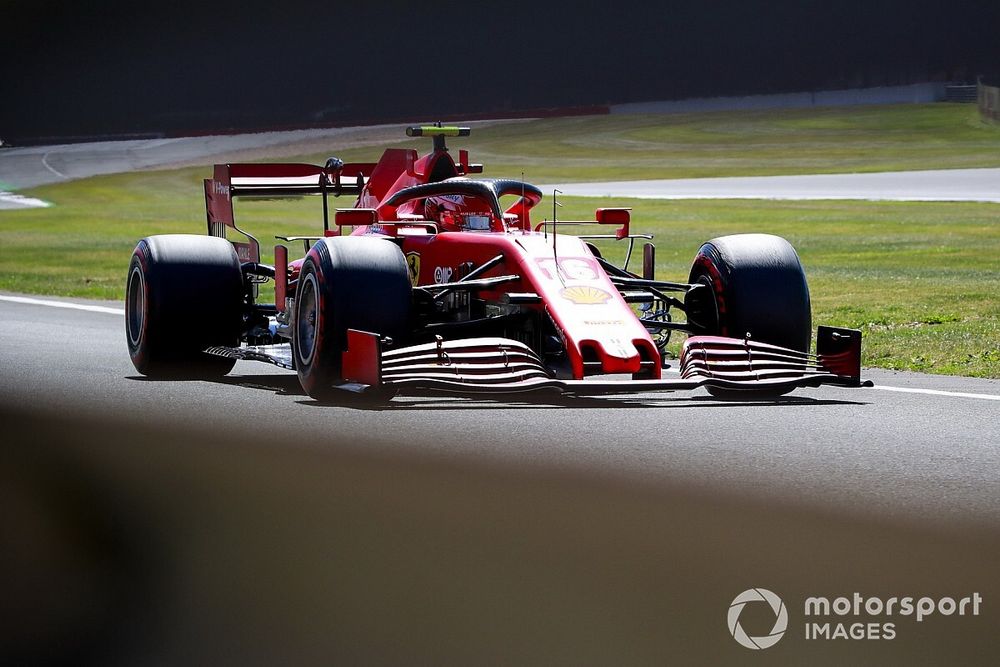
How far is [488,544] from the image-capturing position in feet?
14.9

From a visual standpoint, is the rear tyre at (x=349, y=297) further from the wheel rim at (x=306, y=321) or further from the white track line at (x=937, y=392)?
the white track line at (x=937, y=392)

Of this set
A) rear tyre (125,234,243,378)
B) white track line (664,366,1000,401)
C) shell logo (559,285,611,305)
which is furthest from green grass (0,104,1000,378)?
Answer: rear tyre (125,234,243,378)

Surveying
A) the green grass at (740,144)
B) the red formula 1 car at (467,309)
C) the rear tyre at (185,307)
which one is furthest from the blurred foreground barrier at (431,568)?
the green grass at (740,144)

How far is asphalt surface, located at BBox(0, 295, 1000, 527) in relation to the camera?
18.0 feet

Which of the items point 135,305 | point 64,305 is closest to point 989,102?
point 64,305

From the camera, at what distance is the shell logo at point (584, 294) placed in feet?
25.3

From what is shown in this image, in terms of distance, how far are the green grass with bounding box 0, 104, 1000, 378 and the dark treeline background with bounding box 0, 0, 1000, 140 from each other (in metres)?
2.50

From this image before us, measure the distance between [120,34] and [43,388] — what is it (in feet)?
47.2

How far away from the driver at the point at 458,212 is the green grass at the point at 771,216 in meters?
2.89

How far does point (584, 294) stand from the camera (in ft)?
25.4

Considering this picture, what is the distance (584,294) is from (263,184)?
370cm

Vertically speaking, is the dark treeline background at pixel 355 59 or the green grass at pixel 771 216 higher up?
the dark treeline background at pixel 355 59

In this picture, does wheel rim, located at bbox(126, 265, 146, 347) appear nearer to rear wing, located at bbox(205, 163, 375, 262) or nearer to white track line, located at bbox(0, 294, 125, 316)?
rear wing, located at bbox(205, 163, 375, 262)

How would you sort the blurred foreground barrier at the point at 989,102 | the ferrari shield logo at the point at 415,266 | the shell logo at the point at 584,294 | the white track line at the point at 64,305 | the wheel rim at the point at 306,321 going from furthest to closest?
the blurred foreground barrier at the point at 989,102 → the white track line at the point at 64,305 → the ferrari shield logo at the point at 415,266 → the wheel rim at the point at 306,321 → the shell logo at the point at 584,294
